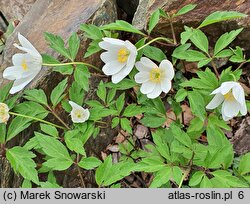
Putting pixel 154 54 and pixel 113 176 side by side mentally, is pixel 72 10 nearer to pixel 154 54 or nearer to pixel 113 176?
pixel 154 54

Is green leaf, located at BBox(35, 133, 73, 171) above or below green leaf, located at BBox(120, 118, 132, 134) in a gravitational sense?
above

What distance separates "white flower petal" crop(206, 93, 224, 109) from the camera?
1.91m

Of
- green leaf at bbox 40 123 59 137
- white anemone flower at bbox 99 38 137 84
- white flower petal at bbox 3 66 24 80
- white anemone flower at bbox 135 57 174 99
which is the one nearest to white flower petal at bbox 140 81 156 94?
white anemone flower at bbox 135 57 174 99

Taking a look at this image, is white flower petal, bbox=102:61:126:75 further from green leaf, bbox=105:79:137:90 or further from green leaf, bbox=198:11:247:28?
green leaf, bbox=198:11:247:28

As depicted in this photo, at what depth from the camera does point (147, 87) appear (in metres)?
2.04

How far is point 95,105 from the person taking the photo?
210 centimetres

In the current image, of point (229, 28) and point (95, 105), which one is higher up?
point (95, 105)

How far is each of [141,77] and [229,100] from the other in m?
0.42

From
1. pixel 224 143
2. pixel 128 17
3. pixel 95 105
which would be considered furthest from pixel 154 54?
pixel 128 17

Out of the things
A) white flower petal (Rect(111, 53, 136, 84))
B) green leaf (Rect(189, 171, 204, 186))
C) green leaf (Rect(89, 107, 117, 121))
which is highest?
white flower petal (Rect(111, 53, 136, 84))

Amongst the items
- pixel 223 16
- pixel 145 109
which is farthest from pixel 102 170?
pixel 223 16

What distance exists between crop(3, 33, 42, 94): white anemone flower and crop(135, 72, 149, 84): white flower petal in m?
0.46

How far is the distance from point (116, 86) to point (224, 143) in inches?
22.8

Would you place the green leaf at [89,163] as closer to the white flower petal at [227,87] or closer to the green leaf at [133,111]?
the green leaf at [133,111]
